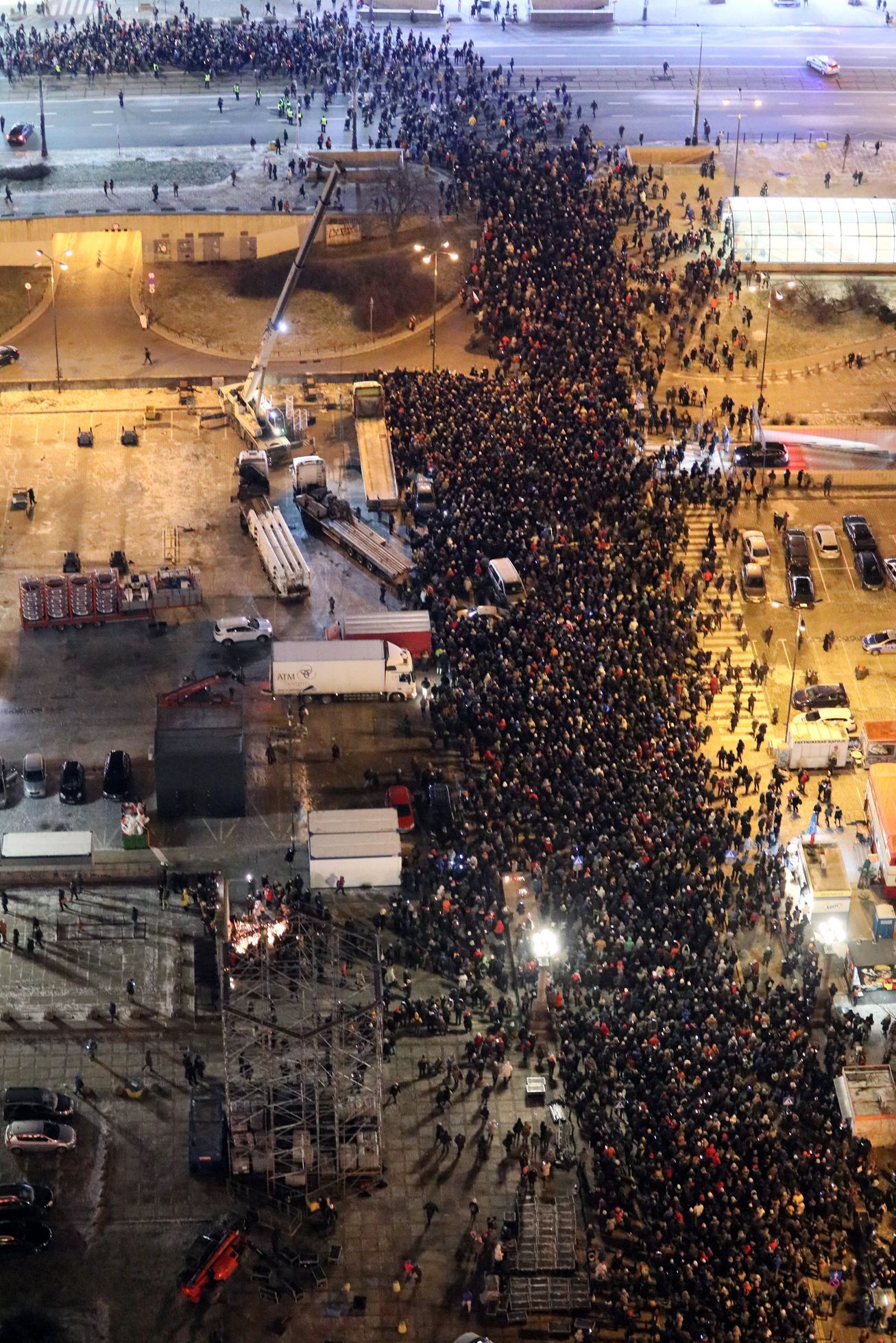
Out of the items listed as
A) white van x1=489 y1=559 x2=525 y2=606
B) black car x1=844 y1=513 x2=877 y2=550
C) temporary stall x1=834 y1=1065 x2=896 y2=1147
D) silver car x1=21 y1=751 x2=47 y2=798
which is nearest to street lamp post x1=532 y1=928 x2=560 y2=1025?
temporary stall x1=834 y1=1065 x2=896 y2=1147

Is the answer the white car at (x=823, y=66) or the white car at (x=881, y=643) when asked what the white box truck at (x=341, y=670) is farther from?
the white car at (x=823, y=66)

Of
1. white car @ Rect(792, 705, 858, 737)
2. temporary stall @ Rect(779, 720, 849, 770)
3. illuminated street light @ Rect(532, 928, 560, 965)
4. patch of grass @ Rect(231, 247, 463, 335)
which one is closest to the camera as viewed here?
illuminated street light @ Rect(532, 928, 560, 965)

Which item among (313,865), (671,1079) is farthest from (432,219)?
(671,1079)

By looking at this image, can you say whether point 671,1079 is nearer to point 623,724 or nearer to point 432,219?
point 623,724

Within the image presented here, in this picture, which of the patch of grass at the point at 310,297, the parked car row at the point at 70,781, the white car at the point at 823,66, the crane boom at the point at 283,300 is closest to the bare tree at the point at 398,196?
the patch of grass at the point at 310,297

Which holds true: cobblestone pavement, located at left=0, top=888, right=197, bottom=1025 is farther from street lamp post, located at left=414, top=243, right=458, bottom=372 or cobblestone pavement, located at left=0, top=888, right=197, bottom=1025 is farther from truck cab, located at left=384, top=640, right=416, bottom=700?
street lamp post, located at left=414, top=243, right=458, bottom=372

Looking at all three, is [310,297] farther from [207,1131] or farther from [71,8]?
[207,1131]
